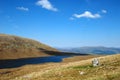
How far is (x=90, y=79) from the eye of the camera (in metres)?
33.8

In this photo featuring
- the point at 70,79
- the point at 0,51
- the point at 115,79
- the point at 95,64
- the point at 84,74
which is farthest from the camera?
the point at 0,51

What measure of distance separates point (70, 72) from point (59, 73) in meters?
2.17

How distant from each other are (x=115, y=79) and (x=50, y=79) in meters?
12.8

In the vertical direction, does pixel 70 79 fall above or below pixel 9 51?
below

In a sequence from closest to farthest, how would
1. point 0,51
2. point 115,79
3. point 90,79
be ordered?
point 115,79
point 90,79
point 0,51

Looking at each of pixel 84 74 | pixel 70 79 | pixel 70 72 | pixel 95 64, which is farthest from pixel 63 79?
pixel 95 64

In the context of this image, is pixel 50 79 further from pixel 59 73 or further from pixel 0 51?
pixel 0 51

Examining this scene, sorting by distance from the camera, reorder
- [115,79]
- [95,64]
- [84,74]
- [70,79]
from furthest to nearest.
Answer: [95,64], [84,74], [70,79], [115,79]

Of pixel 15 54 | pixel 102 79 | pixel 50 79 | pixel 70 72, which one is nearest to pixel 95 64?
pixel 70 72

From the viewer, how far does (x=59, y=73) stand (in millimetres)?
45438

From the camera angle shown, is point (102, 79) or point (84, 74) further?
point (84, 74)

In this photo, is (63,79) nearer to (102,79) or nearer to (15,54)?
(102,79)

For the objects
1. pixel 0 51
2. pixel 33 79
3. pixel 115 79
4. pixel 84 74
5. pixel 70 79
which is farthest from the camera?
pixel 0 51

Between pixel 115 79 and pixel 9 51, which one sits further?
pixel 9 51
